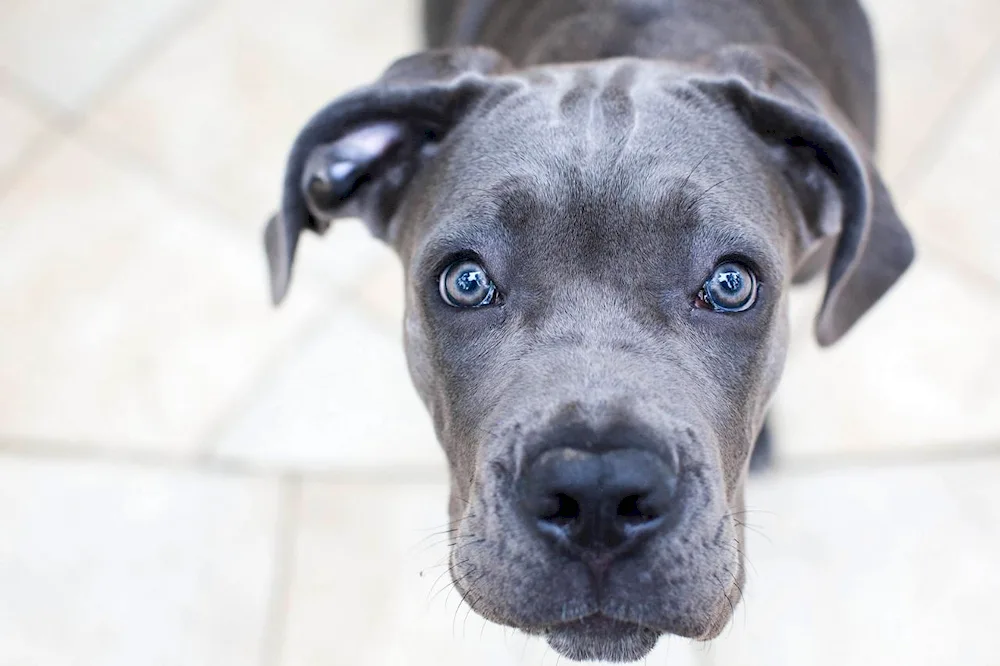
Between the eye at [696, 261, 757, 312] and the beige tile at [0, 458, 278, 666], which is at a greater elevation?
the eye at [696, 261, 757, 312]

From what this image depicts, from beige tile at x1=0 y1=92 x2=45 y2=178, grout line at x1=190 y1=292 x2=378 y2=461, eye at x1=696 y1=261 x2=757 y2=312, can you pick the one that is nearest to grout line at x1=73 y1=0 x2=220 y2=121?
beige tile at x1=0 y1=92 x2=45 y2=178

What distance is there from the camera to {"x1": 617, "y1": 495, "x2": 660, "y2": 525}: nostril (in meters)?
1.71

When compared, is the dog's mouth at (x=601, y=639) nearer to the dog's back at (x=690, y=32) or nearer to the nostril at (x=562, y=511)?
the nostril at (x=562, y=511)

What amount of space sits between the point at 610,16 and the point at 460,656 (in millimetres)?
2003

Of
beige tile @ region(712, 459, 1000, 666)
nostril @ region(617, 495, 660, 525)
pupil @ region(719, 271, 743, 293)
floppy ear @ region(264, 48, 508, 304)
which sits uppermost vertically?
floppy ear @ region(264, 48, 508, 304)

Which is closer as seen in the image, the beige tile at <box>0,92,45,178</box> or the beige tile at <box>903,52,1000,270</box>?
the beige tile at <box>903,52,1000,270</box>

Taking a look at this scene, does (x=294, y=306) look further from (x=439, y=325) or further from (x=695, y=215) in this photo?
(x=695, y=215)

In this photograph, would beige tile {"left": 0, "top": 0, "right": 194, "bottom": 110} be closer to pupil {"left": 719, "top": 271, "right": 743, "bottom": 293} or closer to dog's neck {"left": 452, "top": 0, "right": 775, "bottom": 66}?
dog's neck {"left": 452, "top": 0, "right": 775, "bottom": 66}

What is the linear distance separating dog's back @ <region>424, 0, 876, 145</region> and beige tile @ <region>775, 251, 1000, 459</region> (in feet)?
2.41

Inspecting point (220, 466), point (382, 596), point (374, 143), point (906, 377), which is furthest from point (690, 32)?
point (220, 466)

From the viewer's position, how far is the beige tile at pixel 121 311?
11.8 feet

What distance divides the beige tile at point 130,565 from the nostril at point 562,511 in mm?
1780

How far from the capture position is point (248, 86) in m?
4.21

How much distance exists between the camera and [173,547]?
3.37 meters
